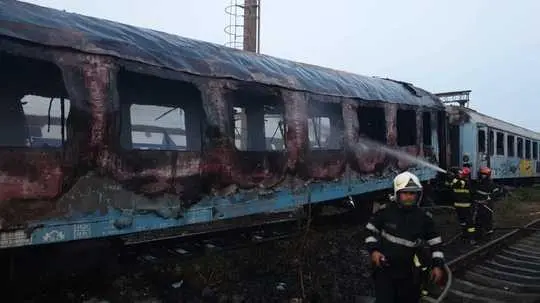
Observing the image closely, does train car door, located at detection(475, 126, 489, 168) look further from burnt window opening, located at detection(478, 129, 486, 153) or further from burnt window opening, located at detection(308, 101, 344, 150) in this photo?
burnt window opening, located at detection(308, 101, 344, 150)

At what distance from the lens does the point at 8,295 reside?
5012 millimetres

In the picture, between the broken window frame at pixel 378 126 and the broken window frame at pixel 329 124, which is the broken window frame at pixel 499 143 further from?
the broken window frame at pixel 329 124

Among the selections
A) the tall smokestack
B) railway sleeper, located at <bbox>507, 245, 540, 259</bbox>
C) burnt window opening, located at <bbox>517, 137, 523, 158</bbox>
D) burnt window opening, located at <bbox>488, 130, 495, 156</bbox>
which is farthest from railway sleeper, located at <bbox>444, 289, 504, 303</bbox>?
burnt window opening, located at <bbox>517, 137, 523, 158</bbox>

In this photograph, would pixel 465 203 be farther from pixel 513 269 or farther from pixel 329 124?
pixel 329 124

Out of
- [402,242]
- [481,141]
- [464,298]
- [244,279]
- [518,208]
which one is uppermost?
[481,141]

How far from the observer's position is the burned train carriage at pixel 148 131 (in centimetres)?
466

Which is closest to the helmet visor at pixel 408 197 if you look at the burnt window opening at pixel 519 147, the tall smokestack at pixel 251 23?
the tall smokestack at pixel 251 23

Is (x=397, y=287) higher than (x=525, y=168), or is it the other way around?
(x=525, y=168)

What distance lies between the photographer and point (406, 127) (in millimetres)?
11836

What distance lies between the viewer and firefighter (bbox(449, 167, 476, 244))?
915 cm

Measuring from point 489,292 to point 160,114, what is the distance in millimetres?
4836

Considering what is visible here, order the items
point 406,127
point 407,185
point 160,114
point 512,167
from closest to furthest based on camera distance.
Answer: point 407,185 → point 160,114 → point 406,127 → point 512,167

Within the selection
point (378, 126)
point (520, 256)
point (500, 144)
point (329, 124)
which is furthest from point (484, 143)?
point (329, 124)

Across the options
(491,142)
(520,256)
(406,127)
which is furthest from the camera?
(491,142)
